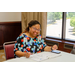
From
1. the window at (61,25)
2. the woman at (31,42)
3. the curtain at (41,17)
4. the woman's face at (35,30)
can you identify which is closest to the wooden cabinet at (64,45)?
the window at (61,25)

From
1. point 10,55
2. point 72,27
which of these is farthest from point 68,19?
point 10,55

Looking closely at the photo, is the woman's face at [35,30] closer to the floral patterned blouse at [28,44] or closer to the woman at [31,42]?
the woman at [31,42]

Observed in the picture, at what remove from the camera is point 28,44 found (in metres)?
1.94

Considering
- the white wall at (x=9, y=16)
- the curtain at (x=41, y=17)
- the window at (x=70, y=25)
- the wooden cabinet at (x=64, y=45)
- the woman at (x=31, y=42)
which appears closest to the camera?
the woman at (x=31, y=42)

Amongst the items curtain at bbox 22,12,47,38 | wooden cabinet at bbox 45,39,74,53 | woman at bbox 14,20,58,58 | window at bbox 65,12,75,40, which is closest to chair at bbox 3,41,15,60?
woman at bbox 14,20,58,58

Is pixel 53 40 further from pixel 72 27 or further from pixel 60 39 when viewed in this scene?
pixel 72 27

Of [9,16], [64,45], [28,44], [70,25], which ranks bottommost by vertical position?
[64,45]

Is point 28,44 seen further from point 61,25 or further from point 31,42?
point 61,25

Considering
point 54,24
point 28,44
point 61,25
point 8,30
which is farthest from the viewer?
point 8,30

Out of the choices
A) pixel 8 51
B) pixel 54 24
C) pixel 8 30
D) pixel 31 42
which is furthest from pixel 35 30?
pixel 8 30

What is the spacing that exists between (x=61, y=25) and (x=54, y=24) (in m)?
0.25

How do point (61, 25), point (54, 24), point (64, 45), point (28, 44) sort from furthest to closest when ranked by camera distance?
point (54, 24), point (61, 25), point (64, 45), point (28, 44)

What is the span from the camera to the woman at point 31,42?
6.16 feet
